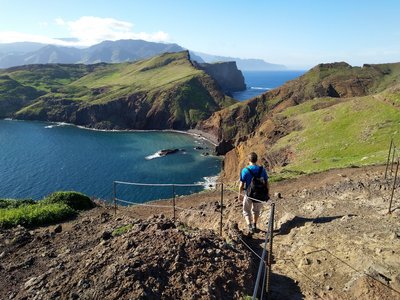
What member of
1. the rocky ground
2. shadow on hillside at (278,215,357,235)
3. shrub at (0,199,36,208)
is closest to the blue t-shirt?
the rocky ground

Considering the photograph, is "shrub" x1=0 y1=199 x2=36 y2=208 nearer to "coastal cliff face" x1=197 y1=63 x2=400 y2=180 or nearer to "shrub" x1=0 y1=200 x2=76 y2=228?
"shrub" x1=0 y1=200 x2=76 y2=228

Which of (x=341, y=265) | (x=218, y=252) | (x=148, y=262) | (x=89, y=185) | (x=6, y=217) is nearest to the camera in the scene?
(x=148, y=262)

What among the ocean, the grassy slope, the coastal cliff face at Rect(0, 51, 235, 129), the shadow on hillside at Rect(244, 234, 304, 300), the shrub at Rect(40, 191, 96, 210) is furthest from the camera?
the coastal cliff face at Rect(0, 51, 235, 129)

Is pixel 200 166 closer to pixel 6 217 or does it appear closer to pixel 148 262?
pixel 6 217

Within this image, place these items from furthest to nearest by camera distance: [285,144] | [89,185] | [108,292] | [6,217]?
[89,185]
[285,144]
[6,217]
[108,292]

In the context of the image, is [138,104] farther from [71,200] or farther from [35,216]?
[35,216]

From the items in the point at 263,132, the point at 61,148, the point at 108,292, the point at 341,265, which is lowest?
the point at 61,148

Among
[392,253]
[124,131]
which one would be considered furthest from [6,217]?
[124,131]

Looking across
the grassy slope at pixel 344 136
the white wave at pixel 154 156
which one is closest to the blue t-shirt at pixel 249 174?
the grassy slope at pixel 344 136

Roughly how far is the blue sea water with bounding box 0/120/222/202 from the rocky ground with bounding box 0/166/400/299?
4865 centimetres

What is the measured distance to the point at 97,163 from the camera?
88625 mm

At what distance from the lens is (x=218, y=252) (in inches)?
413

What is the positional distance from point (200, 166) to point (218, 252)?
248 ft

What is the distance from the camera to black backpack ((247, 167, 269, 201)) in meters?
14.1
